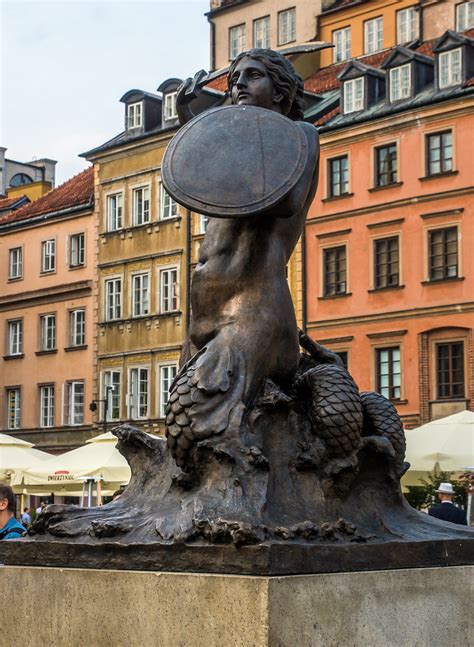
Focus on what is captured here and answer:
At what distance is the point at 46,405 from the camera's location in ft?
164

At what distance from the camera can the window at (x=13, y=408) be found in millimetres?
51188

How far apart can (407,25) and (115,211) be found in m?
11.8

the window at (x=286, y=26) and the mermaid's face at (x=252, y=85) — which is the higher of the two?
the window at (x=286, y=26)

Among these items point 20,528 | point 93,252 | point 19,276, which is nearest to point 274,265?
point 20,528

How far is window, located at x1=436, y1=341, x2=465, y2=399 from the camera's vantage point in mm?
36250

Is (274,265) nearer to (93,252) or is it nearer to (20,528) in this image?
(20,528)

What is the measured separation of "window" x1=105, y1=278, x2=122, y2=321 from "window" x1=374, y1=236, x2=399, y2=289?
11687 mm

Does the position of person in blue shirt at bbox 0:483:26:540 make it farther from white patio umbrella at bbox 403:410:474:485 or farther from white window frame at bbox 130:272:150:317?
white window frame at bbox 130:272:150:317

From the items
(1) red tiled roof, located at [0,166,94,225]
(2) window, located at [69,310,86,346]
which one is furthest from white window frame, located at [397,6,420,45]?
(2) window, located at [69,310,86,346]

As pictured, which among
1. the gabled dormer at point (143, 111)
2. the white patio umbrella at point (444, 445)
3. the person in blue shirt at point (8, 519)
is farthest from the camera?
the gabled dormer at point (143, 111)

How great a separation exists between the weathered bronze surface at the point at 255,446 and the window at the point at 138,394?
3977cm

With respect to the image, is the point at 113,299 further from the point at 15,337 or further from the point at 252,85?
the point at 252,85

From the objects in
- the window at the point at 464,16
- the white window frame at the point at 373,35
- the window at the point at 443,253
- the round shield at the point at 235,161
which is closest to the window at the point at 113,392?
the window at the point at 443,253

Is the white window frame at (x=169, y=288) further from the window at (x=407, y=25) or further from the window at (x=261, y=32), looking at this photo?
the window at (x=407, y=25)
